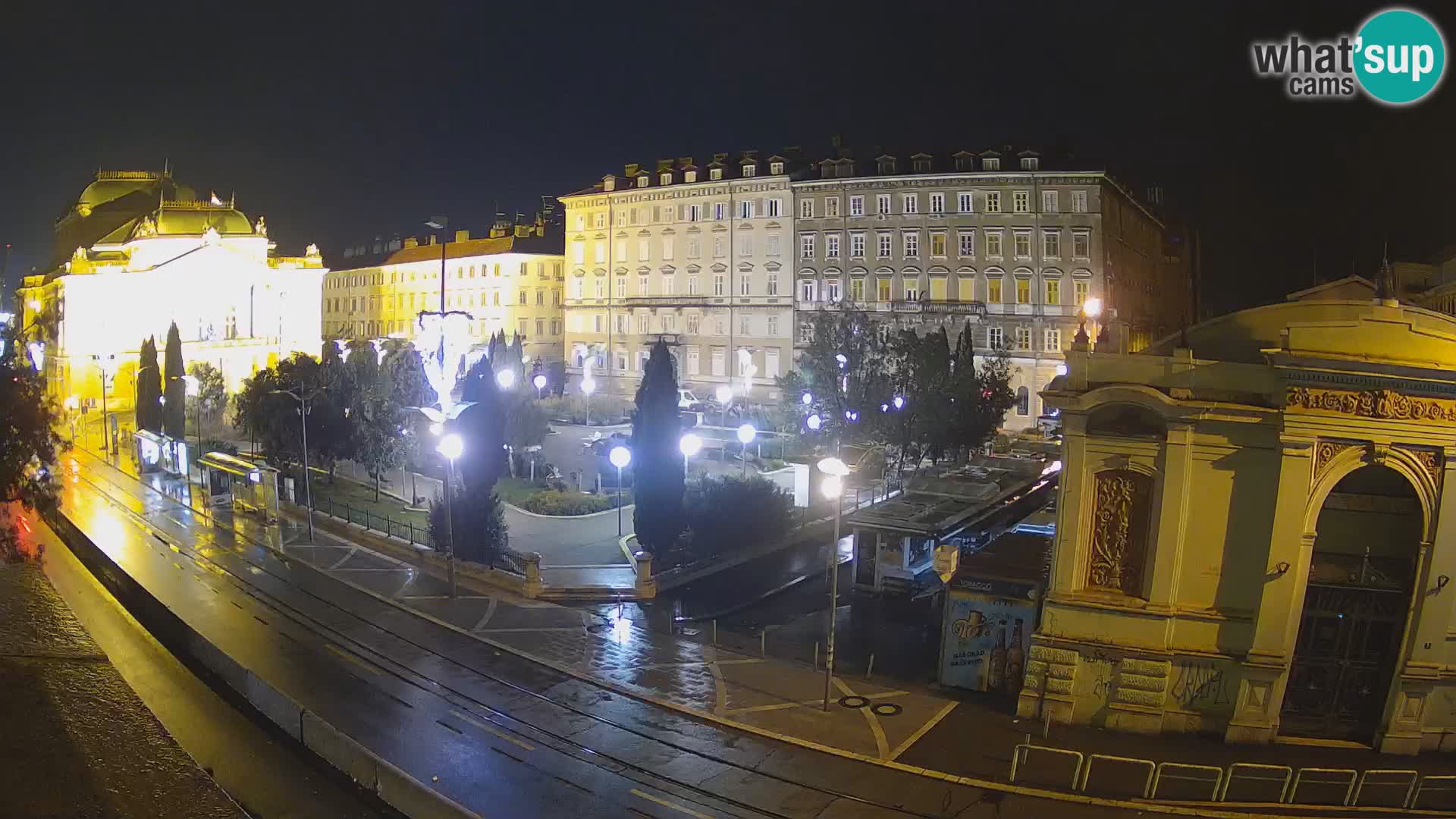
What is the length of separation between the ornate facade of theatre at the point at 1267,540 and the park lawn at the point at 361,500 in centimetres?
2334

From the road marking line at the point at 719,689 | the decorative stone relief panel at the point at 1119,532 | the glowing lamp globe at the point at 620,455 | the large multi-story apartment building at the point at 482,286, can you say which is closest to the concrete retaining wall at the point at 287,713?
the road marking line at the point at 719,689

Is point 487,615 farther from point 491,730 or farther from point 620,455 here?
point 620,455

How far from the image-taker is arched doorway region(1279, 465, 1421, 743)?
15.7 meters

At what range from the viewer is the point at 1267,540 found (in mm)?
Result: 15234

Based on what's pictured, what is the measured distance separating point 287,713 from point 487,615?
24.2 ft

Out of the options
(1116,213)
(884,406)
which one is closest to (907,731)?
(884,406)

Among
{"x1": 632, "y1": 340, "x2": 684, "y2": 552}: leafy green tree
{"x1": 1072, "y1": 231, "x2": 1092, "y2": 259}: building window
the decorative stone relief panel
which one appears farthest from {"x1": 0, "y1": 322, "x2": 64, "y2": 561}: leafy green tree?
{"x1": 1072, "y1": 231, "x2": 1092, "y2": 259}: building window

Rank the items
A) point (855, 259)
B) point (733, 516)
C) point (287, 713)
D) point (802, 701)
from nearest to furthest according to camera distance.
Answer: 1. point (287, 713)
2. point (802, 701)
3. point (733, 516)
4. point (855, 259)

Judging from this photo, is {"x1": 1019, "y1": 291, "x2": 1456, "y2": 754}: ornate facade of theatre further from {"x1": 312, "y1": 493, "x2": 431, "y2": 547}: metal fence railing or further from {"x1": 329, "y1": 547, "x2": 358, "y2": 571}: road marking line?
{"x1": 312, "y1": 493, "x2": 431, "y2": 547}: metal fence railing

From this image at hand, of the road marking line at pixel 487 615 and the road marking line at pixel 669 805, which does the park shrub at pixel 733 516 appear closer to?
the road marking line at pixel 487 615

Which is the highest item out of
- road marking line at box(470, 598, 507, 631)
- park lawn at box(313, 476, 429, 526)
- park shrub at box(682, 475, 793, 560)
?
park shrub at box(682, 475, 793, 560)

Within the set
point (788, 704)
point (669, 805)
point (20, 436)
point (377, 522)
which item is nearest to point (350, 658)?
point (788, 704)

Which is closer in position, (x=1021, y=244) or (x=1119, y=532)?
(x=1119, y=532)

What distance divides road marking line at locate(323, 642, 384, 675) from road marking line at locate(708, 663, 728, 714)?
6.59 m
